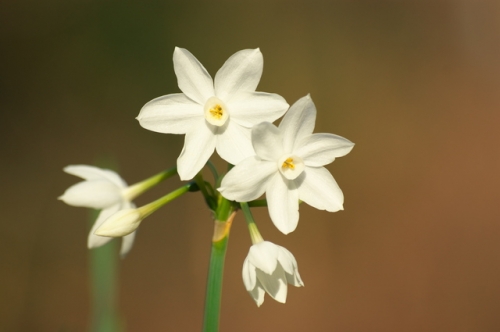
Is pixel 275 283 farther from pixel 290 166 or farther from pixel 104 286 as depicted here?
pixel 104 286

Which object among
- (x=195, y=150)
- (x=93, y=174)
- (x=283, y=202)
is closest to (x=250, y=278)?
(x=283, y=202)

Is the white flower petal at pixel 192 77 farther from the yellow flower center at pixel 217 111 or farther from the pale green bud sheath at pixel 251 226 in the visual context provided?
the pale green bud sheath at pixel 251 226

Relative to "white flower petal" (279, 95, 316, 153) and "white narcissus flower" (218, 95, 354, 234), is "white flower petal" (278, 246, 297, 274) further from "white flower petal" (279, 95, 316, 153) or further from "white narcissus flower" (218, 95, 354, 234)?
"white flower petal" (279, 95, 316, 153)

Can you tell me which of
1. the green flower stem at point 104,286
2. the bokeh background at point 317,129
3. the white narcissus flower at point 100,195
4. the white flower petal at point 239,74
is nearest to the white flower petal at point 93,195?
the white narcissus flower at point 100,195

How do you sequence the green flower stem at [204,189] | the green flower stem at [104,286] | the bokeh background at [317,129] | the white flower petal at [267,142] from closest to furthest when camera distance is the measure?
the white flower petal at [267,142], the green flower stem at [204,189], the green flower stem at [104,286], the bokeh background at [317,129]

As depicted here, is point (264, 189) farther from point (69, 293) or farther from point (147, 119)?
point (69, 293)

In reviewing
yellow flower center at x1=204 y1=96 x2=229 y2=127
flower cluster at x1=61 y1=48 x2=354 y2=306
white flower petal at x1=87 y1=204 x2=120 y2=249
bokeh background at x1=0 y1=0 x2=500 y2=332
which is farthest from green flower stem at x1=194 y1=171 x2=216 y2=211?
bokeh background at x1=0 y1=0 x2=500 y2=332

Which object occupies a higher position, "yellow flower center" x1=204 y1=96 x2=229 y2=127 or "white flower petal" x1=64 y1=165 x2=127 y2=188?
"yellow flower center" x1=204 y1=96 x2=229 y2=127
